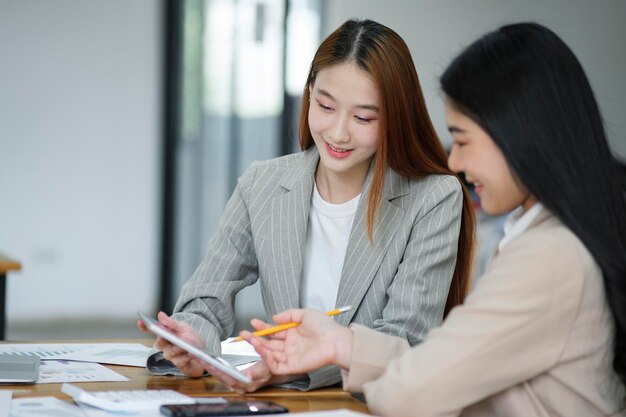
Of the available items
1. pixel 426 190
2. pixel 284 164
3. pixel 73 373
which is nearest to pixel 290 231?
pixel 284 164

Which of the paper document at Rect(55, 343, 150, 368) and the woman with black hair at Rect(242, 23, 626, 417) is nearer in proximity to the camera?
the woman with black hair at Rect(242, 23, 626, 417)

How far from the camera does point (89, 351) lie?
1842mm

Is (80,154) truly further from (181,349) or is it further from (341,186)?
(181,349)

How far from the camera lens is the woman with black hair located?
1236 millimetres

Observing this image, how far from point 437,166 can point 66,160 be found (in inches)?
188

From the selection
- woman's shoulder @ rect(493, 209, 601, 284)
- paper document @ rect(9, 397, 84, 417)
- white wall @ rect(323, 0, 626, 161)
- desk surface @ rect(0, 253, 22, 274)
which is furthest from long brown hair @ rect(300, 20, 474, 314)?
white wall @ rect(323, 0, 626, 161)

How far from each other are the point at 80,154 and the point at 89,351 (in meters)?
4.71

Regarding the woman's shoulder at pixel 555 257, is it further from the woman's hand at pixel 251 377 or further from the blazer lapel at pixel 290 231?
the blazer lapel at pixel 290 231

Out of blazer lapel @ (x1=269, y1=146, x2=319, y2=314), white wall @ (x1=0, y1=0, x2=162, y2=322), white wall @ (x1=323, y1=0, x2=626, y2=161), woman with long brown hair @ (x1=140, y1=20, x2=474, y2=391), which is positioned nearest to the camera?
woman with long brown hair @ (x1=140, y1=20, x2=474, y2=391)

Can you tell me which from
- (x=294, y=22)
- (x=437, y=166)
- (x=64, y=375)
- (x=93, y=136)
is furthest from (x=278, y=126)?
(x=64, y=375)

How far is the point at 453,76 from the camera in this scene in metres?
1.33

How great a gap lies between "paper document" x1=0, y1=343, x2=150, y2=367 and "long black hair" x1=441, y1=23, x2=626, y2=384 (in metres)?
0.85

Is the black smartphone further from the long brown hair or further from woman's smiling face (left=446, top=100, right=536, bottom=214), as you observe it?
the long brown hair

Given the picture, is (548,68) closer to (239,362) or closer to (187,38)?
(239,362)
